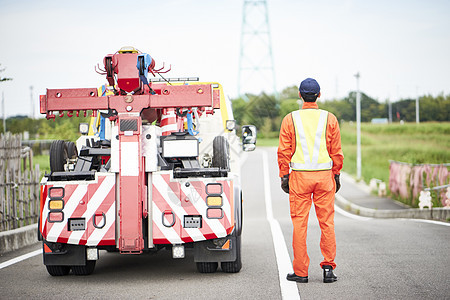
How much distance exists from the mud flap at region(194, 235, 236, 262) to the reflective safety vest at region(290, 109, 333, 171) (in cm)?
121

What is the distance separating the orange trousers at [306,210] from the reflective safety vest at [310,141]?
85mm

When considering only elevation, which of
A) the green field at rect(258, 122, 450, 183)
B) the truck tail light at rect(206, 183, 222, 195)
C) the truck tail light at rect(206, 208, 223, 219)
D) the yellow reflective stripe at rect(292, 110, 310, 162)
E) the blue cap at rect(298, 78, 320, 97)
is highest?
the blue cap at rect(298, 78, 320, 97)

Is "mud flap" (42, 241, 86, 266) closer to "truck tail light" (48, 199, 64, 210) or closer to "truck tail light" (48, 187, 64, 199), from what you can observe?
"truck tail light" (48, 199, 64, 210)

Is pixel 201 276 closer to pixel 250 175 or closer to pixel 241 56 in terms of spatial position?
pixel 250 175

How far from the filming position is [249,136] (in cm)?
1118

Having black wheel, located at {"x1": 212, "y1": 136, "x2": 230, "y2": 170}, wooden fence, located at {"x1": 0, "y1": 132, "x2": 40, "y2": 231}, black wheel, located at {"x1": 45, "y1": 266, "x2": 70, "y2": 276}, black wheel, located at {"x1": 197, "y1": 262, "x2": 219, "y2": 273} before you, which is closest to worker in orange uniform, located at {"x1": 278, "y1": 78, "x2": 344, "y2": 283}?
black wheel, located at {"x1": 197, "y1": 262, "x2": 219, "y2": 273}

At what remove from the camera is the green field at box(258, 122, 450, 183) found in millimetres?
46188

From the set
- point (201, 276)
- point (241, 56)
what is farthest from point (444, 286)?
point (241, 56)

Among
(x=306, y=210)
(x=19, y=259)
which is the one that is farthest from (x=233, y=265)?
(x=19, y=259)

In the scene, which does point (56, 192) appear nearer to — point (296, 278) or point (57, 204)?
point (57, 204)

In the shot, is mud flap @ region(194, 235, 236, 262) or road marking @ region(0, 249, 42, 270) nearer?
mud flap @ region(194, 235, 236, 262)

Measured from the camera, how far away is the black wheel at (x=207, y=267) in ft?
26.6

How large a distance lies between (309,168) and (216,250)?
1.48 metres

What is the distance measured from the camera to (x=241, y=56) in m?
65.9
